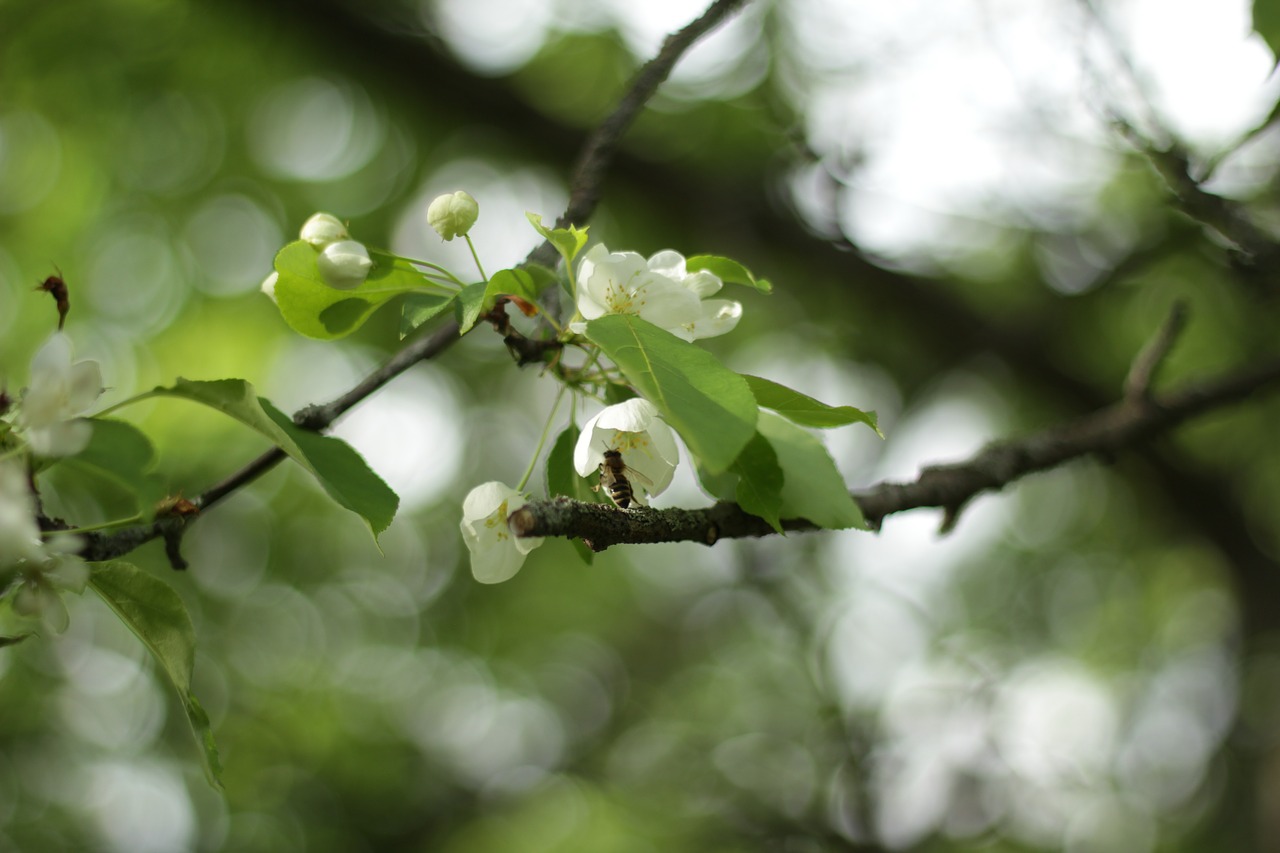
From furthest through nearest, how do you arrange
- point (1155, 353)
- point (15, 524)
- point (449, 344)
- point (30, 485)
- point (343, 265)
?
1. point (1155, 353)
2. point (449, 344)
3. point (343, 265)
4. point (30, 485)
5. point (15, 524)

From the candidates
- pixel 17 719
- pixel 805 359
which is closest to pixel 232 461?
pixel 17 719

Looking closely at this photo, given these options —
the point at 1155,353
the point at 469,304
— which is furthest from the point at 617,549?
the point at 469,304

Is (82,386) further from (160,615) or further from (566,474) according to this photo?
(566,474)

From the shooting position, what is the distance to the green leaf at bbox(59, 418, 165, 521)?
42.9 inches

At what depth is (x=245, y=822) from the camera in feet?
21.7

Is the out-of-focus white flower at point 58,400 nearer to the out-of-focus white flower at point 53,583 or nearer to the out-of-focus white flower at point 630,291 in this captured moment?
the out-of-focus white flower at point 53,583

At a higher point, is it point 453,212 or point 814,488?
point 453,212

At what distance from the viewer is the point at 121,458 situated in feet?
3.63

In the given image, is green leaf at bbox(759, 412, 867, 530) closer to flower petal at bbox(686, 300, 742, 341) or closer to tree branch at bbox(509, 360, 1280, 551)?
tree branch at bbox(509, 360, 1280, 551)

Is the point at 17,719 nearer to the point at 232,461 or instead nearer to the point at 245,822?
the point at 245,822

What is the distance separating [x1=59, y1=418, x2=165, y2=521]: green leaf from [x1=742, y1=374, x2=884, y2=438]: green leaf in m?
0.75

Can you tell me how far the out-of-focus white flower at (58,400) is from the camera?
1.13 m

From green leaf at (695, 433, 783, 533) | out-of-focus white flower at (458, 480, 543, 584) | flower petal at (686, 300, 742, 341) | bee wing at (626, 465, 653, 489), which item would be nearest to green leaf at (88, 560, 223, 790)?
out-of-focus white flower at (458, 480, 543, 584)

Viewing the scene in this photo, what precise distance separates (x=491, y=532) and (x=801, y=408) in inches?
21.1
